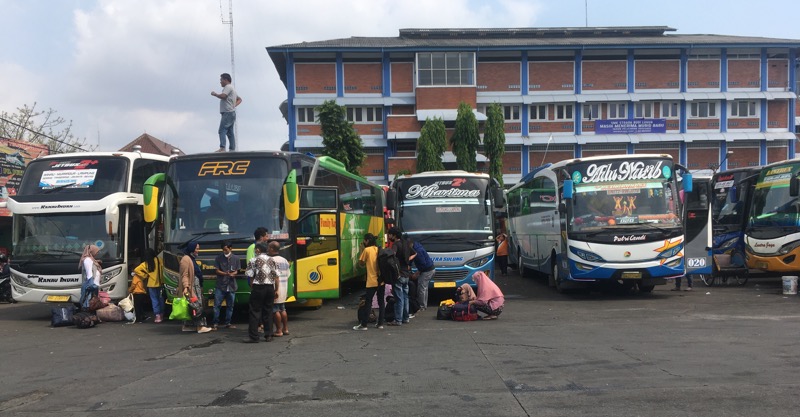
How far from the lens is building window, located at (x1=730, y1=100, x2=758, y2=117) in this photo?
165 feet

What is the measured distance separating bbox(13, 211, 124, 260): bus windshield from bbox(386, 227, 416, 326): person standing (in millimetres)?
6658

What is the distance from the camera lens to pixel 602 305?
49.5 ft

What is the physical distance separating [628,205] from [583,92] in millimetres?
36352

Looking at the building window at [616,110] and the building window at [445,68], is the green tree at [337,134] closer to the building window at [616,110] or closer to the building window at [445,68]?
the building window at [445,68]

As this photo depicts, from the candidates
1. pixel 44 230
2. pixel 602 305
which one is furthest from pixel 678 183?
pixel 44 230

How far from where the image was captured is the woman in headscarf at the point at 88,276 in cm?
1387

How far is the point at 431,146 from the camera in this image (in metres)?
41.2

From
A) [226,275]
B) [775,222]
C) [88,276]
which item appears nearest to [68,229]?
[88,276]

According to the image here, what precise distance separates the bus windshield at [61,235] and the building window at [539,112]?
130 feet

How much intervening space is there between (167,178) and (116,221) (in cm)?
237

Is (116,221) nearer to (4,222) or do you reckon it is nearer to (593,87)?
(4,222)

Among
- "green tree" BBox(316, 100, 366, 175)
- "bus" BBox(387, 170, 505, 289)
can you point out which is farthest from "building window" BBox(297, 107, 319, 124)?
"bus" BBox(387, 170, 505, 289)

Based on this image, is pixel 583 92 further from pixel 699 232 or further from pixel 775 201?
pixel 699 232

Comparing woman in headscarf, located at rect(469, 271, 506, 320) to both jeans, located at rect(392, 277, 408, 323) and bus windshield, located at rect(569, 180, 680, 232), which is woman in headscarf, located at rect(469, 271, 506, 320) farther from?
bus windshield, located at rect(569, 180, 680, 232)
